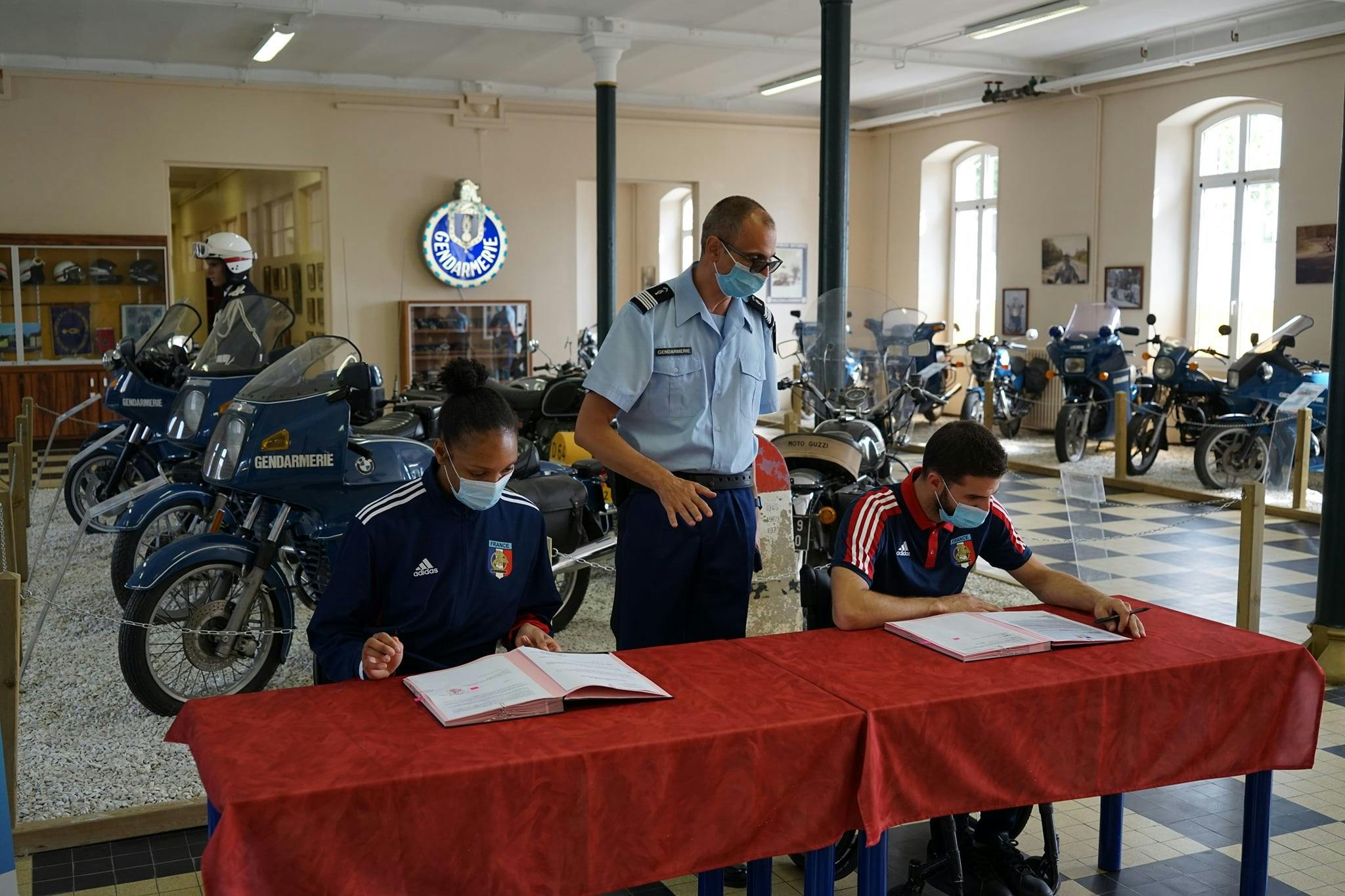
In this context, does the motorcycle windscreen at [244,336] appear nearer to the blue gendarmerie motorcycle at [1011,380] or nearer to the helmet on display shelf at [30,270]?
the helmet on display shelf at [30,270]

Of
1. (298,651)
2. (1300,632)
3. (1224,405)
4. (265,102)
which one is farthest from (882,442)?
(265,102)

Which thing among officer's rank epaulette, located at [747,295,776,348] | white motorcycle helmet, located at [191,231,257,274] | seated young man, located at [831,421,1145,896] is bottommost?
seated young man, located at [831,421,1145,896]

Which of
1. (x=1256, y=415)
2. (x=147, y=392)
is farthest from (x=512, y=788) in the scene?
(x=1256, y=415)

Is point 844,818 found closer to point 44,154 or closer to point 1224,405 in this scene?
point 1224,405

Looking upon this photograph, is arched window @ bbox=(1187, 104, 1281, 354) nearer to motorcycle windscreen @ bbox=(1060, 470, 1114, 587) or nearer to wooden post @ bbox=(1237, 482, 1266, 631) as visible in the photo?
motorcycle windscreen @ bbox=(1060, 470, 1114, 587)

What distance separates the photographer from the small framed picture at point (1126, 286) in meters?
11.8

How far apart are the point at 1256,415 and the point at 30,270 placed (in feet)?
33.7

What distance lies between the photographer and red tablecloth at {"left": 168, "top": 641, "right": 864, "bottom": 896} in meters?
1.67

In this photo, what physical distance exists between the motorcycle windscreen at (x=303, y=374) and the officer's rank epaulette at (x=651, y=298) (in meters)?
1.48

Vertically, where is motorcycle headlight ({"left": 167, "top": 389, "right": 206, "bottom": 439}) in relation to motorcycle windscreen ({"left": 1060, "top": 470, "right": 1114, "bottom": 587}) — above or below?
above

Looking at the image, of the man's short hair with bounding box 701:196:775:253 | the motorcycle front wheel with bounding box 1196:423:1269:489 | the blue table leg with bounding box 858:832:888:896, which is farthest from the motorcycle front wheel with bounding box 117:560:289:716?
the motorcycle front wheel with bounding box 1196:423:1269:489

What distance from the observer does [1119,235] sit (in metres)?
12.0

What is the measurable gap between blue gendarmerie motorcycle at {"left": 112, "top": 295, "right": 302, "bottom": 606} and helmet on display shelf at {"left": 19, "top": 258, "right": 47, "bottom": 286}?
7105mm

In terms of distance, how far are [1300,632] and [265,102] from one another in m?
10.7
